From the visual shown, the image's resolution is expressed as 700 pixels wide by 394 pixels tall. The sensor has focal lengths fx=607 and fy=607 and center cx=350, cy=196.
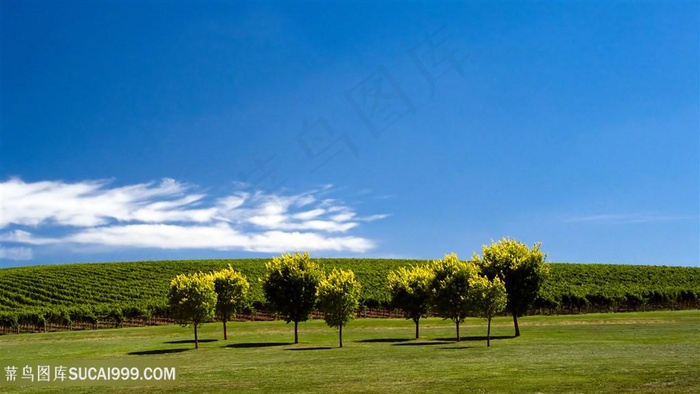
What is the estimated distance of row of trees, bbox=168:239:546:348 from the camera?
51969mm

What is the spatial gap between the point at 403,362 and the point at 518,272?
3040cm

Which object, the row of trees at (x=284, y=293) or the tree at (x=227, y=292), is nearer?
the row of trees at (x=284, y=293)

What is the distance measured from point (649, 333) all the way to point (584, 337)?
6832 mm

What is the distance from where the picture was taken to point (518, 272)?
60344 millimetres

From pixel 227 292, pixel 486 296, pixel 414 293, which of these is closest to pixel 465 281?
pixel 414 293

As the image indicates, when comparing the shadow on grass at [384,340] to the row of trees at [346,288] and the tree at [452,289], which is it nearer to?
the row of trees at [346,288]

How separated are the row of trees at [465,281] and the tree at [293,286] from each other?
31.0 feet

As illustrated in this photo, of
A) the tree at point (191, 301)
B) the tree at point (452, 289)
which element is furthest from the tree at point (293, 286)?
the tree at point (452, 289)

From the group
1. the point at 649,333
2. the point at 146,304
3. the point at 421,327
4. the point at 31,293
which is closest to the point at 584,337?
the point at 649,333

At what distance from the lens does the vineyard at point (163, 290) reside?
300 ft

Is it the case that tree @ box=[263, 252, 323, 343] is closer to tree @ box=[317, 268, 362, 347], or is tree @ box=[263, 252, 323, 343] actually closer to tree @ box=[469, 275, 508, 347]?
tree @ box=[317, 268, 362, 347]

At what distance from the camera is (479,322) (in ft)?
254

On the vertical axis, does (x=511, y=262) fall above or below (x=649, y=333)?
above

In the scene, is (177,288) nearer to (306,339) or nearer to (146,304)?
(306,339)
